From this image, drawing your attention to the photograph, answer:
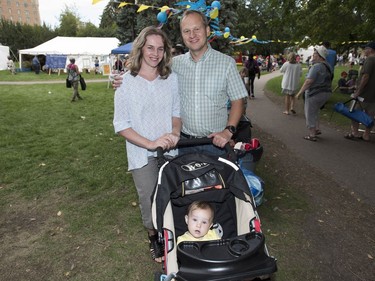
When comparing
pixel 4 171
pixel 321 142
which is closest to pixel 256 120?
pixel 321 142

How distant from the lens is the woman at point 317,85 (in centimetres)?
691

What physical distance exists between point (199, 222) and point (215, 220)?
0.38 meters

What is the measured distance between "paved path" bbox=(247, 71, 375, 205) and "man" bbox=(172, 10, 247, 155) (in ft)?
9.76

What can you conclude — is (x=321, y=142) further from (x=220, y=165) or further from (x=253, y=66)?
(x=253, y=66)

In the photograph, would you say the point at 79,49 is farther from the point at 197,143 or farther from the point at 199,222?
the point at 199,222

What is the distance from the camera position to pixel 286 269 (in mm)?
3303

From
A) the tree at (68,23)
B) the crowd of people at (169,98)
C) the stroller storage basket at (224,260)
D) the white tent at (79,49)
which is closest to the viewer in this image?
the stroller storage basket at (224,260)

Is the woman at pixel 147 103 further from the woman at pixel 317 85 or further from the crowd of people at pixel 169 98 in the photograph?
the woman at pixel 317 85

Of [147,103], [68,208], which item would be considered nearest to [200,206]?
[147,103]

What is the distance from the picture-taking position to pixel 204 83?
3.00 meters

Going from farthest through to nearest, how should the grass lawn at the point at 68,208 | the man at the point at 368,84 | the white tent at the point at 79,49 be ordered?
the white tent at the point at 79,49 < the man at the point at 368,84 < the grass lawn at the point at 68,208

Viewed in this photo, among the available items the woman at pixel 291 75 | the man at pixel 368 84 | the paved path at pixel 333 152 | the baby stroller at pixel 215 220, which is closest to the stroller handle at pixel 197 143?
the baby stroller at pixel 215 220

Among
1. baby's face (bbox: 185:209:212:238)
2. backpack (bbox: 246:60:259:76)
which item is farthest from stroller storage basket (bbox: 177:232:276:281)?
backpack (bbox: 246:60:259:76)

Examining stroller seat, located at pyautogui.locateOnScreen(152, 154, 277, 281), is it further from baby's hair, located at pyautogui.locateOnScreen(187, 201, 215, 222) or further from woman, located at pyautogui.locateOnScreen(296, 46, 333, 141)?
woman, located at pyautogui.locateOnScreen(296, 46, 333, 141)
